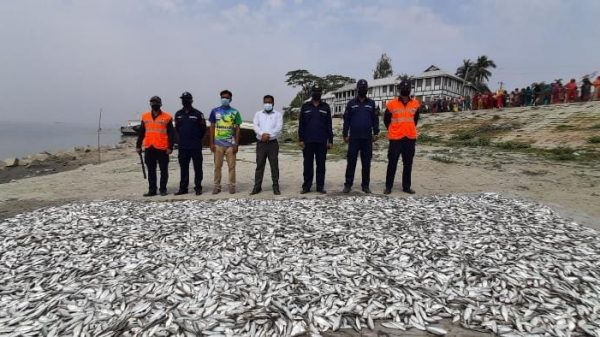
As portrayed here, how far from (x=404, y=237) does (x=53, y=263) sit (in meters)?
4.71

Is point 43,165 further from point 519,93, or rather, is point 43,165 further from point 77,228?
point 519,93

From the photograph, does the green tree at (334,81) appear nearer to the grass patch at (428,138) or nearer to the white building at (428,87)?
the white building at (428,87)

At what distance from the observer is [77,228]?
5.42m

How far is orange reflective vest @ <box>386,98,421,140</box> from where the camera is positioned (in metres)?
8.02

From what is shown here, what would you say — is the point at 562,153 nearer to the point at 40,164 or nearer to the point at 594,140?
the point at 594,140

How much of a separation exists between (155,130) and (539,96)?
2699cm

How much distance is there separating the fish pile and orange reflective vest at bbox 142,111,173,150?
98.1 inches

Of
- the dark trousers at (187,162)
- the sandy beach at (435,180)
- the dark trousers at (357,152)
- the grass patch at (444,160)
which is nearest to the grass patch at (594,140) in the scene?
the sandy beach at (435,180)

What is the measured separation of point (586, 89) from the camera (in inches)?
874

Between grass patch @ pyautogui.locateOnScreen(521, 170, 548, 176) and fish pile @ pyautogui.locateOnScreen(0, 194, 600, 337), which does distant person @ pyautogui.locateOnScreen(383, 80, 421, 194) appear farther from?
grass patch @ pyautogui.locateOnScreen(521, 170, 548, 176)

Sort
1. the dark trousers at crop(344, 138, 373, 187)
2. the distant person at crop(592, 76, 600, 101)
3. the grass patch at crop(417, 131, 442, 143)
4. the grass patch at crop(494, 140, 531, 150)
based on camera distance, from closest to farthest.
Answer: the dark trousers at crop(344, 138, 373, 187), the grass patch at crop(494, 140, 531, 150), the distant person at crop(592, 76, 600, 101), the grass patch at crop(417, 131, 442, 143)

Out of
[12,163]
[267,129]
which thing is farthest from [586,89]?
[12,163]

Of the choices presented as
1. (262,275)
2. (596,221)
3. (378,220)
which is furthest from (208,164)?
(596,221)

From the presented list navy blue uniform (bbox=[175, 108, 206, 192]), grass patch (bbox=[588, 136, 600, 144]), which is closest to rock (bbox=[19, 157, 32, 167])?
navy blue uniform (bbox=[175, 108, 206, 192])
